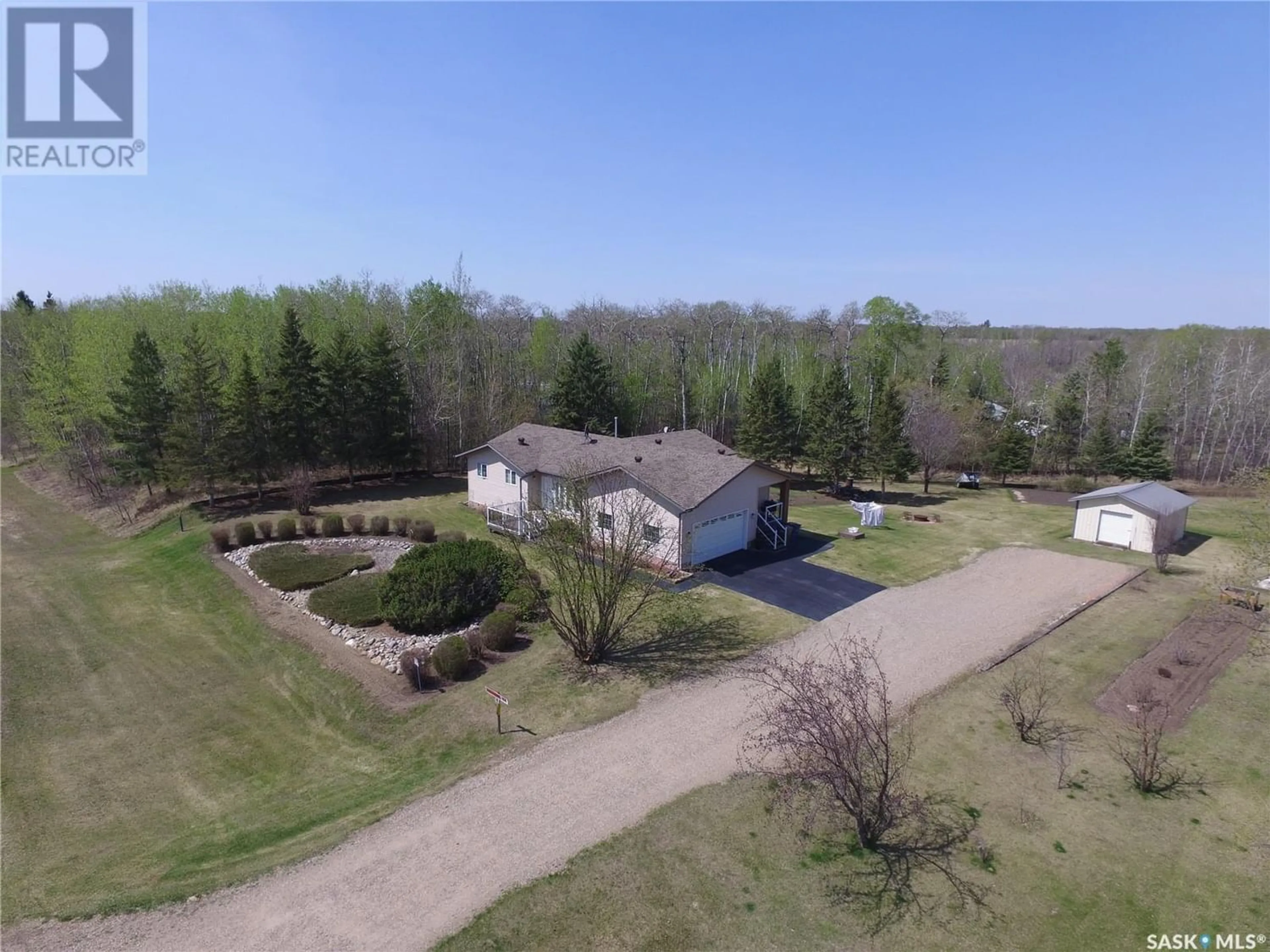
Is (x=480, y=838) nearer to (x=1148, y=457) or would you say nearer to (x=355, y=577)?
(x=355, y=577)

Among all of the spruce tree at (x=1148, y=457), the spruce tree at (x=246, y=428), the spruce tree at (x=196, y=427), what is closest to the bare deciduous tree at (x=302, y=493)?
the spruce tree at (x=246, y=428)

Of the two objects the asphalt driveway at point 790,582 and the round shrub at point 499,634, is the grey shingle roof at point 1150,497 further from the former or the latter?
the round shrub at point 499,634

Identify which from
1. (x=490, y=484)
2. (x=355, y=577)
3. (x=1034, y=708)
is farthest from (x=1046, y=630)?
(x=490, y=484)

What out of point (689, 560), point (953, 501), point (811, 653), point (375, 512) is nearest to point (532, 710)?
point (811, 653)

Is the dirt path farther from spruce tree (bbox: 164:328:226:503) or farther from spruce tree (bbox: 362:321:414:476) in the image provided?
spruce tree (bbox: 362:321:414:476)

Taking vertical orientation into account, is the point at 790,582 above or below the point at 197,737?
above

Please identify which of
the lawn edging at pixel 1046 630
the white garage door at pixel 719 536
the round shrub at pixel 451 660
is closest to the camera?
the round shrub at pixel 451 660
